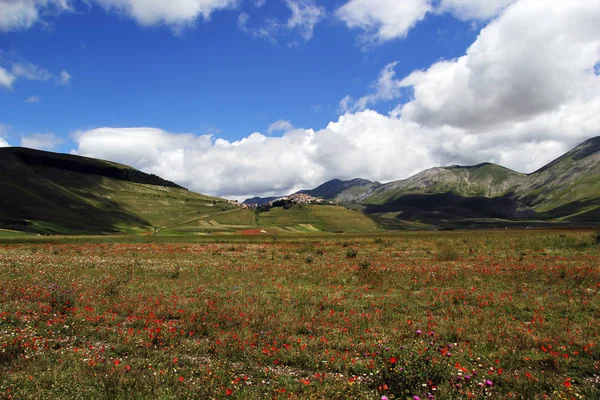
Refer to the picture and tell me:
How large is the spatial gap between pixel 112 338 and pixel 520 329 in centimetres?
1412

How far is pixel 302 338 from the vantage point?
10.7m

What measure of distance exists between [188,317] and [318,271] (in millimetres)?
13582

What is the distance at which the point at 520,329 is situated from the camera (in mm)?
11164

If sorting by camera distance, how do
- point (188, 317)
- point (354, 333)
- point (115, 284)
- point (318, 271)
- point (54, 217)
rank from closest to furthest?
1. point (354, 333)
2. point (188, 317)
3. point (115, 284)
4. point (318, 271)
5. point (54, 217)

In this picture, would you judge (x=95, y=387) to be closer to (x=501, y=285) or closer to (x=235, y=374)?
(x=235, y=374)

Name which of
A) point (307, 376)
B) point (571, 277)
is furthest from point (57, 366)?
point (571, 277)

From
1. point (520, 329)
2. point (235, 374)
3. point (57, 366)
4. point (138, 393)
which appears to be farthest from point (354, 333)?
point (57, 366)

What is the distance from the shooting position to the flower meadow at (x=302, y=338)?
719 centimetres

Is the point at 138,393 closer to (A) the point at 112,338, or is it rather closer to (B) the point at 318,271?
(A) the point at 112,338

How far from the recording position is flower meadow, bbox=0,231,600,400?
23.6 feet

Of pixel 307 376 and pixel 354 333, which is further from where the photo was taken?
pixel 354 333

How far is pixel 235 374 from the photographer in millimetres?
8117

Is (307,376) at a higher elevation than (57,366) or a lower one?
lower

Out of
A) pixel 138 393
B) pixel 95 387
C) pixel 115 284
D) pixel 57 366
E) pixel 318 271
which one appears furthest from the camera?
pixel 318 271
